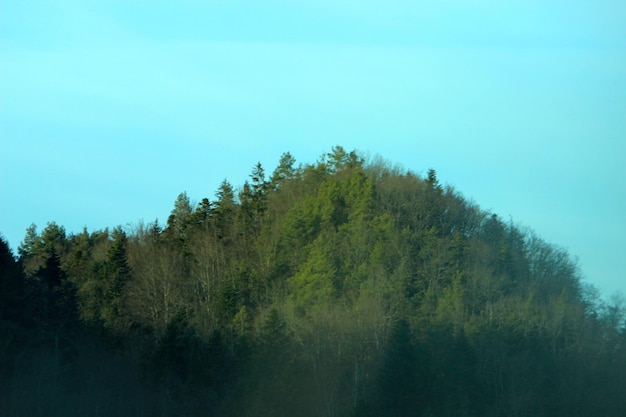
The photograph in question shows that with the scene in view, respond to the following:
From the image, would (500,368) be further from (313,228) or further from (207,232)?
(207,232)

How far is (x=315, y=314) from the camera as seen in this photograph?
53344mm

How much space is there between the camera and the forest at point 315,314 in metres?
39.4

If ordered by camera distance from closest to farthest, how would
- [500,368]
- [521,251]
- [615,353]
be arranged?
1. [500,368]
2. [615,353]
3. [521,251]

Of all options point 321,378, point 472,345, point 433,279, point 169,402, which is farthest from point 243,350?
point 433,279

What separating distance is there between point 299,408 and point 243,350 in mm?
4335

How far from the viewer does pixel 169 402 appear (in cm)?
4016

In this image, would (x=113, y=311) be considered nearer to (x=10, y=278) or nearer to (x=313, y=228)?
(x=313, y=228)

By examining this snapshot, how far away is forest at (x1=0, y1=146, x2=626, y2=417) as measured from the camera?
39438 millimetres

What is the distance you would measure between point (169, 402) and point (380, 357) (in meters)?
12.1

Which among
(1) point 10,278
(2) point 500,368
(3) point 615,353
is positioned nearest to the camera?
(1) point 10,278

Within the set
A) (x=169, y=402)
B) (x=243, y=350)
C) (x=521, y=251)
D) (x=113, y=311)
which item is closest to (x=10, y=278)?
(x=169, y=402)

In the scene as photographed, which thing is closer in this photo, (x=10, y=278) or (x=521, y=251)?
(x=10, y=278)

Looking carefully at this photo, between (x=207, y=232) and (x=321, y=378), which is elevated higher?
(x=207, y=232)

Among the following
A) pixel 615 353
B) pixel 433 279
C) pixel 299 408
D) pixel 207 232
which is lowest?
pixel 299 408
